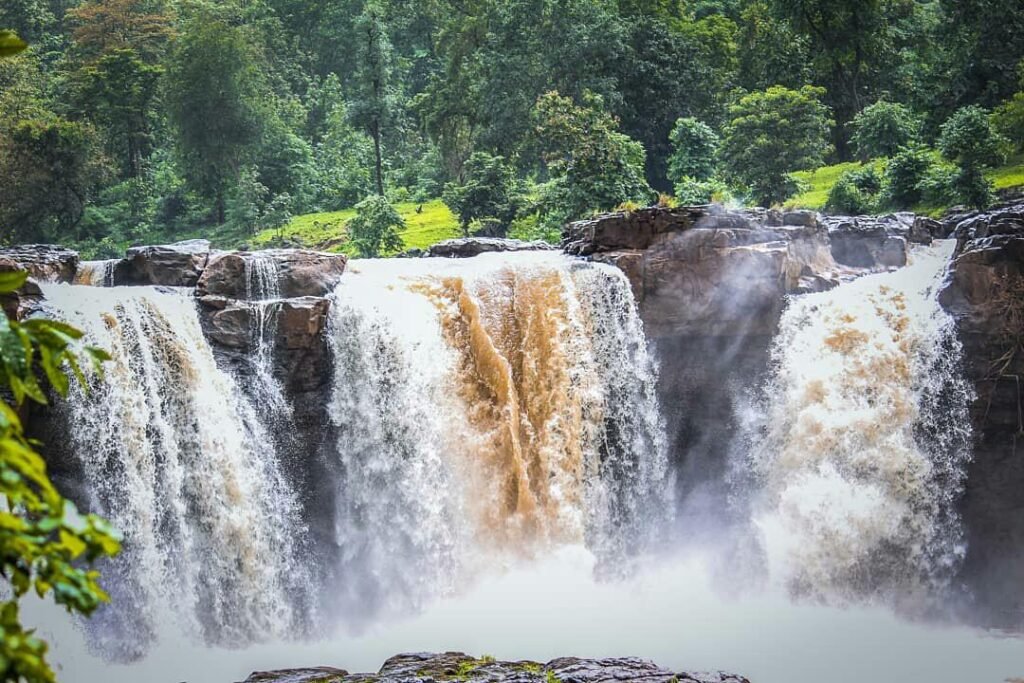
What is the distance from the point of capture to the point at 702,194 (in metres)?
32.2

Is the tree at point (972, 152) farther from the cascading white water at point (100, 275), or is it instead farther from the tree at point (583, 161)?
the cascading white water at point (100, 275)

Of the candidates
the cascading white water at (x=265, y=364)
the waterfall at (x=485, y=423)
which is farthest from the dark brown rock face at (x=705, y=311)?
the cascading white water at (x=265, y=364)

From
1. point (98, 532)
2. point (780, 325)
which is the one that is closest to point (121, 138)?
point (780, 325)

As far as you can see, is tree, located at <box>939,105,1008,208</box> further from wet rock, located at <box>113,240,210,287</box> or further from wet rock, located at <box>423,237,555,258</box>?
wet rock, located at <box>113,240,210,287</box>

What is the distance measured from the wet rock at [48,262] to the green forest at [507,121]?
47.6ft

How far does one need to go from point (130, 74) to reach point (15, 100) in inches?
164

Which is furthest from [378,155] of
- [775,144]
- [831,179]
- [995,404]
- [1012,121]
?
[995,404]

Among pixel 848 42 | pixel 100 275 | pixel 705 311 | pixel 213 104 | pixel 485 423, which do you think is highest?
pixel 848 42

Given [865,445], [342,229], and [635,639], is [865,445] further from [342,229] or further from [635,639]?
[342,229]

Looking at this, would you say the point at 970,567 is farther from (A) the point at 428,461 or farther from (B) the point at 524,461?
(A) the point at 428,461

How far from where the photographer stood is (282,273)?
17.4 m

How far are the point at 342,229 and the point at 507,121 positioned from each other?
646 cm

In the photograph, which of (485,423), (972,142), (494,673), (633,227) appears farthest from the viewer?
(972,142)

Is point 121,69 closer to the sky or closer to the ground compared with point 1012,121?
closer to the sky
